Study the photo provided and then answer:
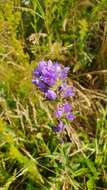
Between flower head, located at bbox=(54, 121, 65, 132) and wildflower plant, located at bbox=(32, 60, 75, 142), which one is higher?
wildflower plant, located at bbox=(32, 60, 75, 142)

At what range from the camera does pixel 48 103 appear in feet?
6.81

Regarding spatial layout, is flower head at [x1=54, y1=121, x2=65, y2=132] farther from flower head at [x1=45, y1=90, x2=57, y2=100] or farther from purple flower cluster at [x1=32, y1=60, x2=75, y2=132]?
flower head at [x1=45, y1=90, x2=57, y2=100]

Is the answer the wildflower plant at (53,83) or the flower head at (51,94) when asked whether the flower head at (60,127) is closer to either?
the wildflower plant at (53,83)

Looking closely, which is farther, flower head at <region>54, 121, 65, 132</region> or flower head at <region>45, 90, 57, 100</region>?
flower head at <region>54, 121, 65, 132</region>

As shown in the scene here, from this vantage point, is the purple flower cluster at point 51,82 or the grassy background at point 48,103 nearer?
the purple flower cluster at point 51,82

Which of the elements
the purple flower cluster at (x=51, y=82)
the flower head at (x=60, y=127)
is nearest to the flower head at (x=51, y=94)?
the purple flower cluster at (x=51, y=82)

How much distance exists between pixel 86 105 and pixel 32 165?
1.39 ft

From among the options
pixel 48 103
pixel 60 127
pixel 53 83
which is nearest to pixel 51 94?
pixel 53 83

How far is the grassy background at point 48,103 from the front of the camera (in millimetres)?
1913

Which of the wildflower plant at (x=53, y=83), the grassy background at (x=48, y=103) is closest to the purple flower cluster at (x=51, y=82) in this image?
the wildflower plant at (x=53, y=83)

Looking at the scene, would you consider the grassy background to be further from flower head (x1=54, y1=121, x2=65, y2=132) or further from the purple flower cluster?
the purple flower cluster

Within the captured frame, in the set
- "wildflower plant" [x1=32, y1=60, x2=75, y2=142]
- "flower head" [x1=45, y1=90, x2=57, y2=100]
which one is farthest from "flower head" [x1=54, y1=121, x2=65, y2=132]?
"flower head" [x1=45, y1=90, x2=57, y2=100]

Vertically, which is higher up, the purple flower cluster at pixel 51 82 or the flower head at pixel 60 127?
the purple flower cluster at pixel 51 82

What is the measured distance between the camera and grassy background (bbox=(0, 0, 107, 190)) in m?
1.91
